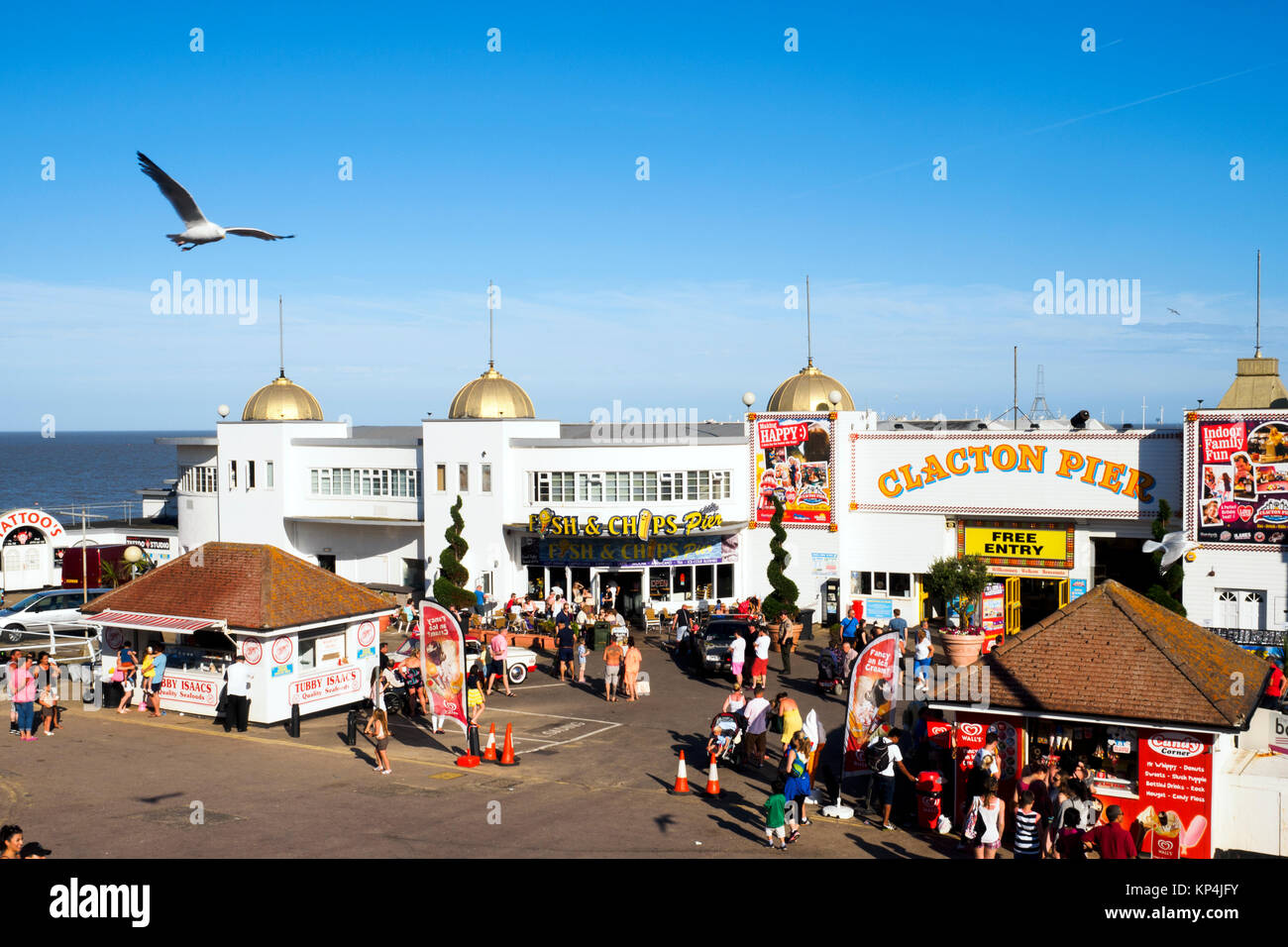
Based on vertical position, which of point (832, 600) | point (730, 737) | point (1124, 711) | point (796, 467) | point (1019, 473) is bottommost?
point (832, 600)

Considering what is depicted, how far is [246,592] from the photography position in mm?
21938

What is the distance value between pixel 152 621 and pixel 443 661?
6426 mm

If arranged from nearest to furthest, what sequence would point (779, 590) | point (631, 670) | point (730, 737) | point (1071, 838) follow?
1. point (1071, 838)
2. point (730, 737)
3. point (631, 670)
4. point (779, 590)

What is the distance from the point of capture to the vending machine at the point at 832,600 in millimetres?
35125

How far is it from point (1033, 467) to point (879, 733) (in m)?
18.7

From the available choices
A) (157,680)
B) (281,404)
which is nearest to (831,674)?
(157,680)

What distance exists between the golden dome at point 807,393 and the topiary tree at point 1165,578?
34.8ft

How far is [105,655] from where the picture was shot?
23359 millimetres

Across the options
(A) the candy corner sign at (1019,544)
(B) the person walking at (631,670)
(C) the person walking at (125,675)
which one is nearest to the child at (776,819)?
(B) the person walking at (631,670)

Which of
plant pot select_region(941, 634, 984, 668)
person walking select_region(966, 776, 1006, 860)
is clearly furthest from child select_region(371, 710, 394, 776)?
plant pot select_region(941, 634, 984, 668)

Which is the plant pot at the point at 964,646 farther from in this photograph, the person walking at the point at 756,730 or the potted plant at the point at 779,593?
the potted plant at the point at 779,593

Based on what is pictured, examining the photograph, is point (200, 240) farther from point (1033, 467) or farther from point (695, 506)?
point (1033, 467)

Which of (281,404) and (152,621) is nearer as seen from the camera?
(152,621)

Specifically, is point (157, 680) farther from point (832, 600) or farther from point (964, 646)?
point (832, 600)
